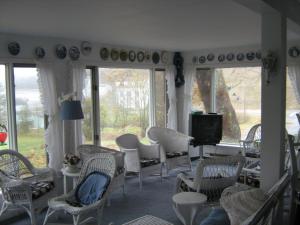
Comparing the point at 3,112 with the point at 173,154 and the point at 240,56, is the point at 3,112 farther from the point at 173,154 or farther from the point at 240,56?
the point at 240,56

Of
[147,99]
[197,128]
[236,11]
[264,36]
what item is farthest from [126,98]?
[264,36]

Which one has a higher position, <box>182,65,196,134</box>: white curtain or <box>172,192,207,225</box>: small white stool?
<box>182,65,196,134</box>: white curtain

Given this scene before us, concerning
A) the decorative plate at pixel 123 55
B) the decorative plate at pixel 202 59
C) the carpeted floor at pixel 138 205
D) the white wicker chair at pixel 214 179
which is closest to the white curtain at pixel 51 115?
the carpeted floor at pixel 138 205

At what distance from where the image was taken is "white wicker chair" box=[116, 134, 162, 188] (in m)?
5.54

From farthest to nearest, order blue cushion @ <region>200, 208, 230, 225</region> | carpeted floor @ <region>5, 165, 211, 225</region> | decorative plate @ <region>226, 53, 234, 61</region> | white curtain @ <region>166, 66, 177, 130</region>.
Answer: white curtain @ <region>166, 66, 177, 130</region>
decorative plate @ <region>226, 53, 234, 61</region>
carpeted floor @ <region>5, 165, 211, 225</region>
blue cushion @ <region>200, 208, 230, 225</region>

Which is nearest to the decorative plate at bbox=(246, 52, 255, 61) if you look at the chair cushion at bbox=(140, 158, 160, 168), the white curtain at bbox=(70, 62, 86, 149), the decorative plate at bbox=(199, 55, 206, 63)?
the decorative plate at bbox=(199, 55, 206, 63)

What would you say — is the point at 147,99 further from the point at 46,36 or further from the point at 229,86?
the point at 46,36

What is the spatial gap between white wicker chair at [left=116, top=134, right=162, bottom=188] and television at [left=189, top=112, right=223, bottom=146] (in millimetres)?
1363

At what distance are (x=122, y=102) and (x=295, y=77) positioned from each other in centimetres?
317

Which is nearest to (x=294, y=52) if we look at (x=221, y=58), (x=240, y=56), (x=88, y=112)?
(x=240, y=56)

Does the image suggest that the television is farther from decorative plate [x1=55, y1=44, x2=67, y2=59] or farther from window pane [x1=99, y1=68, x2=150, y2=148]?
decorative plate [x1=55, y1=44, x2=67, y2=59]

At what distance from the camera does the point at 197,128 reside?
7109 millimetres

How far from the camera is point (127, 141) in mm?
5891

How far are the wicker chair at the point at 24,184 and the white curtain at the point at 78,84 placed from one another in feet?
3.51
